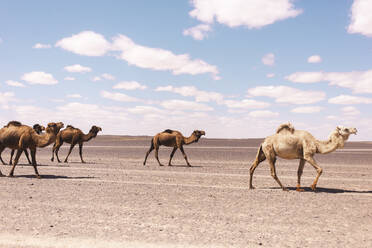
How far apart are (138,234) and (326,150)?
7468mm

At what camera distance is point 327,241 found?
229 inches

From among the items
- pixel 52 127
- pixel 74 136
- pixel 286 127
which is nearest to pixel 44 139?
pixel 52 127

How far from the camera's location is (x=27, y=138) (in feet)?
43.8

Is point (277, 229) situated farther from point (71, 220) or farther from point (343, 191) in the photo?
point (343, 191)

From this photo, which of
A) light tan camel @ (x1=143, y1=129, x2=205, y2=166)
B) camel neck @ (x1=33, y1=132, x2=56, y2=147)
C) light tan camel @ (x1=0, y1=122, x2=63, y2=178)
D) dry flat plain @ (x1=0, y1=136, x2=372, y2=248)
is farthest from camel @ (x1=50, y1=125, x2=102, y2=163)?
dry flat plain @ (x1=0, y1=136, x2=372, y2=248)

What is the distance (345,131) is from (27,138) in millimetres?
11333

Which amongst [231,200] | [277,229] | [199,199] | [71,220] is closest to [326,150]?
[231,200]

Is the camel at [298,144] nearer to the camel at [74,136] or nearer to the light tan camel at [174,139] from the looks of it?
the light tan camel at [174,139]

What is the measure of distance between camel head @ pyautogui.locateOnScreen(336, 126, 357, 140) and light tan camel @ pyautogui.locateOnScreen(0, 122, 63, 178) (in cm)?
1007

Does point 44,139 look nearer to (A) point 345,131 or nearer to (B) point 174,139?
(B) point 174,139

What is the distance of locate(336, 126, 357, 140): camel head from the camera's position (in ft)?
36.0

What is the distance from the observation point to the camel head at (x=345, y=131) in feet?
36.0

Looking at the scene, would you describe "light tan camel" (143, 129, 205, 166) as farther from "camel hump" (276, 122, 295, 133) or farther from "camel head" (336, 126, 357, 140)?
"camel head" (336, 126, 357, 140)

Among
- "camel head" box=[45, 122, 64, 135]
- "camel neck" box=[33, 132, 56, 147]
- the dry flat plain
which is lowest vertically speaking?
the dry flat plain
